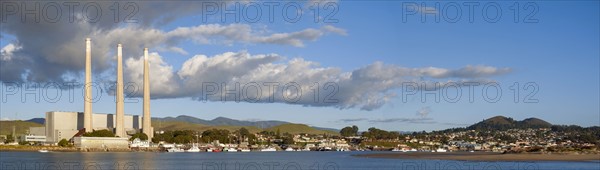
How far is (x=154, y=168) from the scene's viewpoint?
97.4 m

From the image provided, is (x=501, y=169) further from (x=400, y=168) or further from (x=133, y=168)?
(x=133, y=168)

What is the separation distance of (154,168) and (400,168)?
101 ft

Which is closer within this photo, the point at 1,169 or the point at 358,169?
the point at 1,169

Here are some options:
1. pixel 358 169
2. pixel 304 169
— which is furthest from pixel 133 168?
pixel 358 169

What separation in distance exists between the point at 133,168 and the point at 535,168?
4808 cm

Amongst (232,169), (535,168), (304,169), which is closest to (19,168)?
(232,169)

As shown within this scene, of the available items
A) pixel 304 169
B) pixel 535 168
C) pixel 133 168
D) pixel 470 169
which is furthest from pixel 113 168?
pixel 535 168

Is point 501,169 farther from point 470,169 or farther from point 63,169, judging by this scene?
point 63,169

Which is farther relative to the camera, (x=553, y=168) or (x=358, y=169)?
(x=358, y=169)

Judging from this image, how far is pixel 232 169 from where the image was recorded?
92.8 m

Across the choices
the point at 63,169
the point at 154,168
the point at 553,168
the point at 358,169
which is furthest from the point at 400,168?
the point at 63,169

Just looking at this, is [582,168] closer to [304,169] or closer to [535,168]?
[535,168]

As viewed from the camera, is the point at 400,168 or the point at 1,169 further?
the point at 400,168

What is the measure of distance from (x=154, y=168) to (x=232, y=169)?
440 inches
